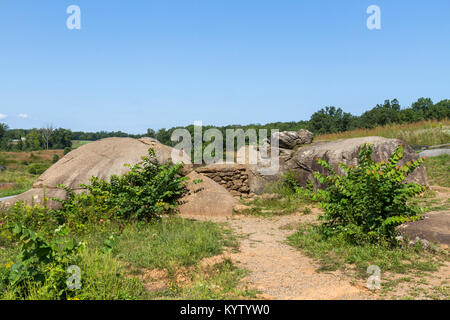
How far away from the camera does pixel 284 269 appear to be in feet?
15.2

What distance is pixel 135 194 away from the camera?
748cm

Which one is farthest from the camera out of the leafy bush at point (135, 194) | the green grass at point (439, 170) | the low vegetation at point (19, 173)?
the low vegetation at point (19, 173)

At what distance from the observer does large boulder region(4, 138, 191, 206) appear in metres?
8.55

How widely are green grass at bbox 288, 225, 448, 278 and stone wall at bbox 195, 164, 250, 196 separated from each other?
18.7ft

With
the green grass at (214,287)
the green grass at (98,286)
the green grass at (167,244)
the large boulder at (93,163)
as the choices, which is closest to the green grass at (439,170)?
the large boulder at (93,163)

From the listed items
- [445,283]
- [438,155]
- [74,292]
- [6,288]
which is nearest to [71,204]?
[6,288]

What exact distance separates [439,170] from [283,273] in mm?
11536

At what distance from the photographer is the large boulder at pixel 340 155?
393 inches

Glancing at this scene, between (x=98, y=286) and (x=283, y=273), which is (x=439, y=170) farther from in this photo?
(x=98, y=286)

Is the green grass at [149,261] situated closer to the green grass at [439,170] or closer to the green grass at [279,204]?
the green grass at [279,204]

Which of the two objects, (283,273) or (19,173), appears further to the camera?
(19,173)

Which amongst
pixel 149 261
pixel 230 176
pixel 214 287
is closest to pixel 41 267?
pixel 149 261

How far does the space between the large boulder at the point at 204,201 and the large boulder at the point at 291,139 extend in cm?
370
